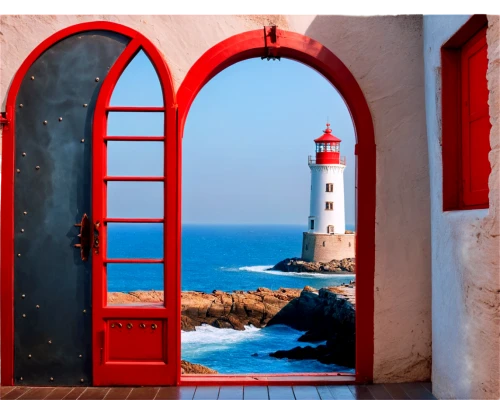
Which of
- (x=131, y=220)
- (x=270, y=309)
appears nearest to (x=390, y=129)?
(x=131, y=220)

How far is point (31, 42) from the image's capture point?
4387 mm

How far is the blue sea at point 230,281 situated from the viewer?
89.6 ft

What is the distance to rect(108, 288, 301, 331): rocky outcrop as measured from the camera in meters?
28.6

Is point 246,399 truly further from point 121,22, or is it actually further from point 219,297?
point 219,297

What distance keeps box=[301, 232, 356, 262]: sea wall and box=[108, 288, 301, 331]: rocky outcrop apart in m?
15.2

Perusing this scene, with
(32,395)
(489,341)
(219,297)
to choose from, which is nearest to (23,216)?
(32,395)

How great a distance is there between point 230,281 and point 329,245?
1538 centimetres

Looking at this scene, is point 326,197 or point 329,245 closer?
point 326,197

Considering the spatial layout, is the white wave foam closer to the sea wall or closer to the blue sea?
the blue sea

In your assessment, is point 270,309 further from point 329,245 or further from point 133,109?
point 133,109

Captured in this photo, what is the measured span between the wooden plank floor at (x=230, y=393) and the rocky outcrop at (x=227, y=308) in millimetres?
23702

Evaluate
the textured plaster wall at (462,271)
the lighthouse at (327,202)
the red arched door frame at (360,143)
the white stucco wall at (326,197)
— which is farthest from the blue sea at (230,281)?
the white stucco wall at (326,197)

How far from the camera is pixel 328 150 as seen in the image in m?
43.8

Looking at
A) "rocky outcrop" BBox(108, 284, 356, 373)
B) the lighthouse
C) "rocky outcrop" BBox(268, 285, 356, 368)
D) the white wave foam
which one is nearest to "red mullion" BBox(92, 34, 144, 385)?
"rocky outcrop" BBox(268, 285, 356, 368)
